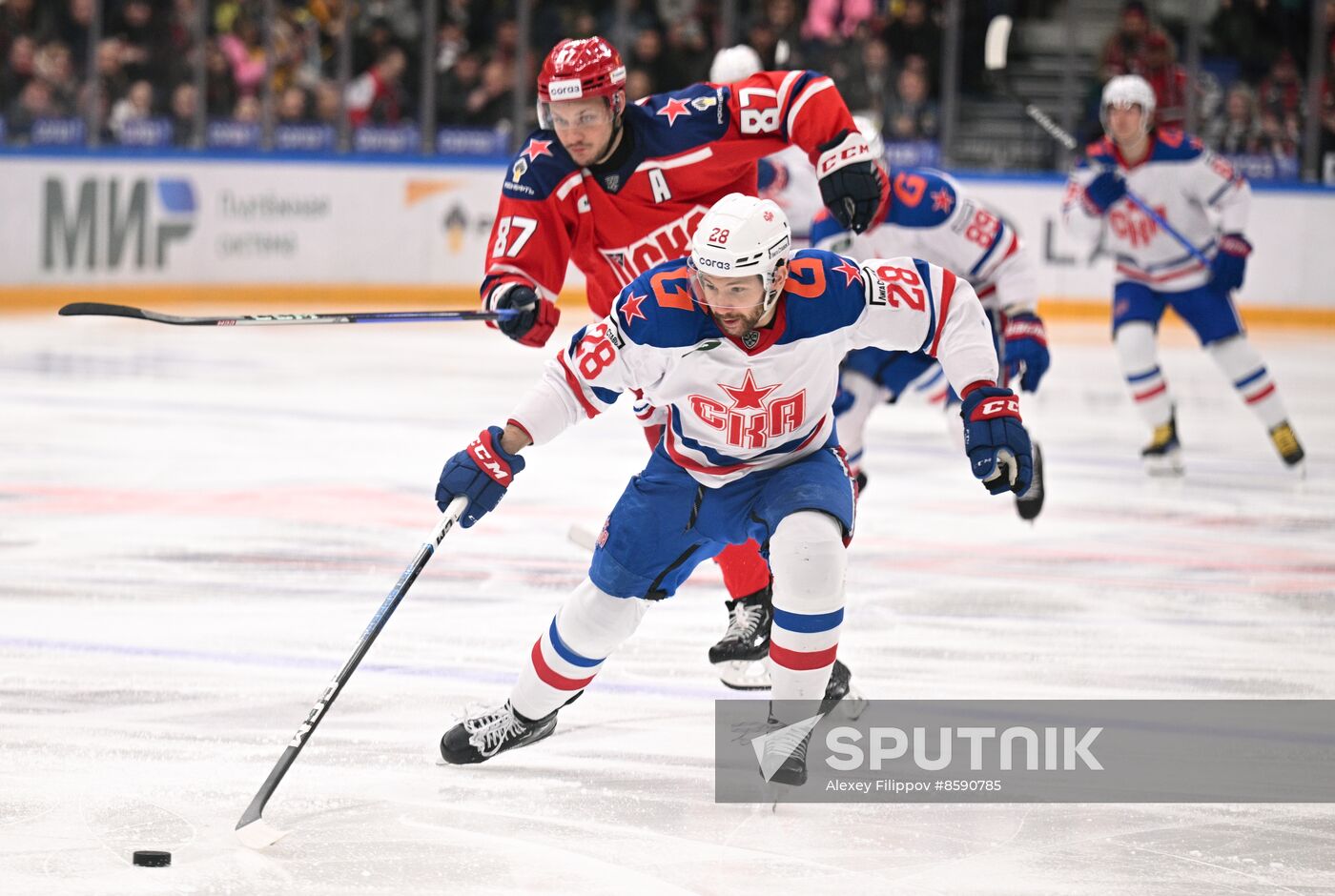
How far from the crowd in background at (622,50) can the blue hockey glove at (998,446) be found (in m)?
9.09

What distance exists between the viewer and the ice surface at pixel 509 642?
2.93m

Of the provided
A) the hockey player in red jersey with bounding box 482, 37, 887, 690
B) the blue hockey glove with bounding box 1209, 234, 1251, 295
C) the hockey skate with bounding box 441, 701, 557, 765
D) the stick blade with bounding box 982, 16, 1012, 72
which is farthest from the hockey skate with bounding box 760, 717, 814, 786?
the stick blade with bounding box 982, 16, 1012, 72

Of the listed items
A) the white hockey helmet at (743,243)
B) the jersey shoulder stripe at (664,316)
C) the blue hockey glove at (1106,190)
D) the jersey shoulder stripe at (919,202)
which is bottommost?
the blue hockey glove at (1106,190)

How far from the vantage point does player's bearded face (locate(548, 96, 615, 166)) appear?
4.08 m

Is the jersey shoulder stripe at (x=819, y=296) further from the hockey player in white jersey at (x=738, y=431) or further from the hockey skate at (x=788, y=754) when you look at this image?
the hockey skate at (x=788, y=754)

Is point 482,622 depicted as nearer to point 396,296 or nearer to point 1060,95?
point 396,296

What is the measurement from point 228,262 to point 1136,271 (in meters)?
6.32

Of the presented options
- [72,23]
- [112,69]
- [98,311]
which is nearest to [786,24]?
[112,69]

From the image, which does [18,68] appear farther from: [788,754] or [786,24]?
[788,754]

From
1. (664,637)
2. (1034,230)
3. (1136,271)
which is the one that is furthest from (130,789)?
(1034,230)

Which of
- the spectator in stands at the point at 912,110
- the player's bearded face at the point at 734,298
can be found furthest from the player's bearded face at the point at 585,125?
the spectator in stands at the point at 912,110

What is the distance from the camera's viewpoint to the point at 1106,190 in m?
7.47

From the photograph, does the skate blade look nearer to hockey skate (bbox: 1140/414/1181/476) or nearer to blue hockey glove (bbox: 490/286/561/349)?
blue hockey glove (bbox: 490/286/561/349)

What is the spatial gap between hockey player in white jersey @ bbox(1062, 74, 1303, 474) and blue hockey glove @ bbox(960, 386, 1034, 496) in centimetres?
404
